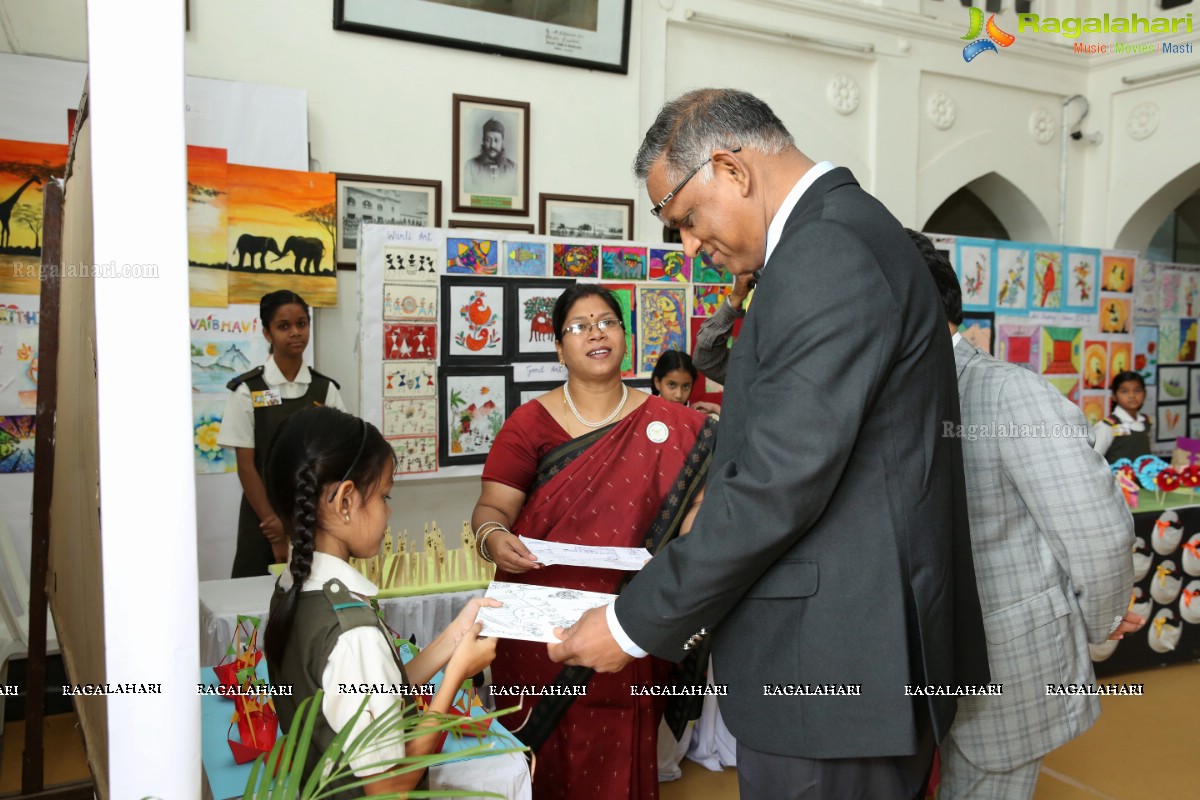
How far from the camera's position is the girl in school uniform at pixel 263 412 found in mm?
3977

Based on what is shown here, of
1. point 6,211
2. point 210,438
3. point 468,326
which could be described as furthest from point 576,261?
point 6,211

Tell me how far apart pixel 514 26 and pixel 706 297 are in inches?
75.6

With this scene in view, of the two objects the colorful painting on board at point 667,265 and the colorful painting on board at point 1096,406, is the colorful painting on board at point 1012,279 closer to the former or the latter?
the colorful painting on board at point 1096,406

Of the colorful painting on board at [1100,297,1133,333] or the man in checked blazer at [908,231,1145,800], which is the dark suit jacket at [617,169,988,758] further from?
the colorful painting on board at [1100,297,1133,333]

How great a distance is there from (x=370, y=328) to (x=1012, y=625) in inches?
138

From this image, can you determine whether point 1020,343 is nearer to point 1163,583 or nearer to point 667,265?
point 1163,583

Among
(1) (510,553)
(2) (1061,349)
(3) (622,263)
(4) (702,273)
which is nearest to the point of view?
(1) (510,553)

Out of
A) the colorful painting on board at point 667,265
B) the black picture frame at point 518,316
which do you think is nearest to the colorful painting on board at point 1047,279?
the colorful painting on board at point 667,265

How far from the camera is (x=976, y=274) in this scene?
6438 mm

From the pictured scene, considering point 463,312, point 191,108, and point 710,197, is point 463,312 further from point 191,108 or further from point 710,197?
point 710,197

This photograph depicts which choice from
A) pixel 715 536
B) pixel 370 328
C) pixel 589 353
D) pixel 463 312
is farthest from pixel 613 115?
pixel 715 536

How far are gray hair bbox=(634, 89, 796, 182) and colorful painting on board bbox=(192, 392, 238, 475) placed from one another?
11.3ft

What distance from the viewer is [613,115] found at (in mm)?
5492

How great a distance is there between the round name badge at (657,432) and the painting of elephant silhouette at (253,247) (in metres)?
2.59
